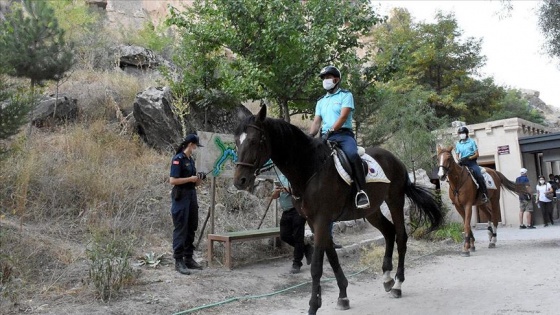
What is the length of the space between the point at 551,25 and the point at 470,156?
30.6 feet

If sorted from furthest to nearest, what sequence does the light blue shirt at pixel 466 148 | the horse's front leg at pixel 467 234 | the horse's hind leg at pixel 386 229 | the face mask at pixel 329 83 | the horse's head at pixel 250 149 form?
1. the light blue shirt at pixel 466 148
2. the horse's front leg at pixel 467 234
3. the horse's hind leg at pixel 386 229
4. the face mask at pixel 329 83
5. the horse's head at pixel 250 149

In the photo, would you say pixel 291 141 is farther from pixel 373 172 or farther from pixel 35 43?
pixel 35 43

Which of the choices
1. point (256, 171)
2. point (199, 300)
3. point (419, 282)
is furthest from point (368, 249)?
Result: point (256, 171)

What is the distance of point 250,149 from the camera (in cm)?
430

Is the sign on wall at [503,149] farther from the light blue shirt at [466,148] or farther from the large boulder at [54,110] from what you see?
the large boulder at [54,110]

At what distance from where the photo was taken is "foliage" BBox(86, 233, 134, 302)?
509cm

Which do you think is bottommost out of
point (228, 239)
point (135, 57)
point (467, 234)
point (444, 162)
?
point (467, 234)

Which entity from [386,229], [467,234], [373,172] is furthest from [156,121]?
[467,234]

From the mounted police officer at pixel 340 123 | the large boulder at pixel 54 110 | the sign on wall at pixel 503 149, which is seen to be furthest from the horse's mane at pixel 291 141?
the sign on wall at pixel 503 149

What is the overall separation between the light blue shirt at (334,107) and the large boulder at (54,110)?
27.0 feet

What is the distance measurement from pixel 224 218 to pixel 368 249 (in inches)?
127

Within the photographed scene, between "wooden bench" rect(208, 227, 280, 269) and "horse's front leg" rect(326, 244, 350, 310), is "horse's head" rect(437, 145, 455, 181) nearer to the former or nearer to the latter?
"wooden bench" rect(208, 227, 280, 269)

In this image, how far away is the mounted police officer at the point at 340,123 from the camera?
17.1ft

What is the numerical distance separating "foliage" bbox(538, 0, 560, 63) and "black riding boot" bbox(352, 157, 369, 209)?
14827mm
